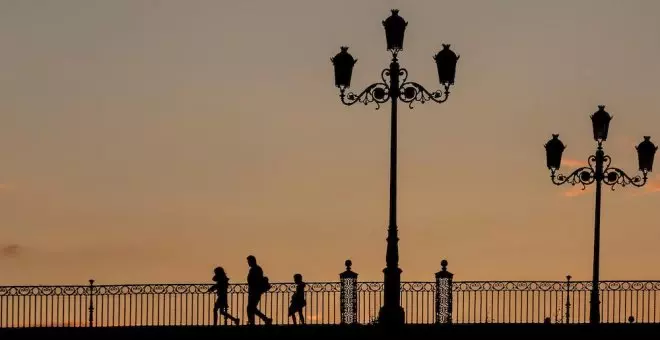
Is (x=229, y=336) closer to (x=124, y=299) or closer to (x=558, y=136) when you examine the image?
(x=124, y=299)

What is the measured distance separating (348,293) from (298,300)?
2316mm

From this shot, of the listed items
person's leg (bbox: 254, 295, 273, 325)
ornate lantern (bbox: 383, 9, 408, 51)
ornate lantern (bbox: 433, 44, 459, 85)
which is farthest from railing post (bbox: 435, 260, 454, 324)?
ornate lantern (bbox: 383, 9, 408, 51)

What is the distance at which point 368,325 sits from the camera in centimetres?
3916

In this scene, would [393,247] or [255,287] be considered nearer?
[393,247]

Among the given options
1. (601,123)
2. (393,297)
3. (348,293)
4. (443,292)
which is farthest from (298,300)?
(601,123)

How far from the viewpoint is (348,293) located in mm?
42281

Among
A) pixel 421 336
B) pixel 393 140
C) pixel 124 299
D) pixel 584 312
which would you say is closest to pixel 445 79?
pixel 393 140

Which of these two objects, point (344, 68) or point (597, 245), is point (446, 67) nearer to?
point (344, 68)

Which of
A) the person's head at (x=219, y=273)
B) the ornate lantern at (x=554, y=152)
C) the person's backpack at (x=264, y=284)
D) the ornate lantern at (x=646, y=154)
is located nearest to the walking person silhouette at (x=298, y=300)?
the person's backpack at (x=264, y=284)

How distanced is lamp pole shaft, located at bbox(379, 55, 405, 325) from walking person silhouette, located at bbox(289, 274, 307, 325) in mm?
4825

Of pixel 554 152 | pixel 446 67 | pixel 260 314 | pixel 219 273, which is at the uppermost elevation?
pixel 446 67

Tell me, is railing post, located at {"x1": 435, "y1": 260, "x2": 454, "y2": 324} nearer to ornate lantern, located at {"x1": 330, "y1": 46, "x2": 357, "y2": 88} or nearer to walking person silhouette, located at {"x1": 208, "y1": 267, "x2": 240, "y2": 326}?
walking person silhouette, located at {"x1": 208, "y1": 267, "x2": 240, "y2": 326}

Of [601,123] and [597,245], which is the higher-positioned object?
[601,123]

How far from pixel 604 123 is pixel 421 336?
7218 mm
